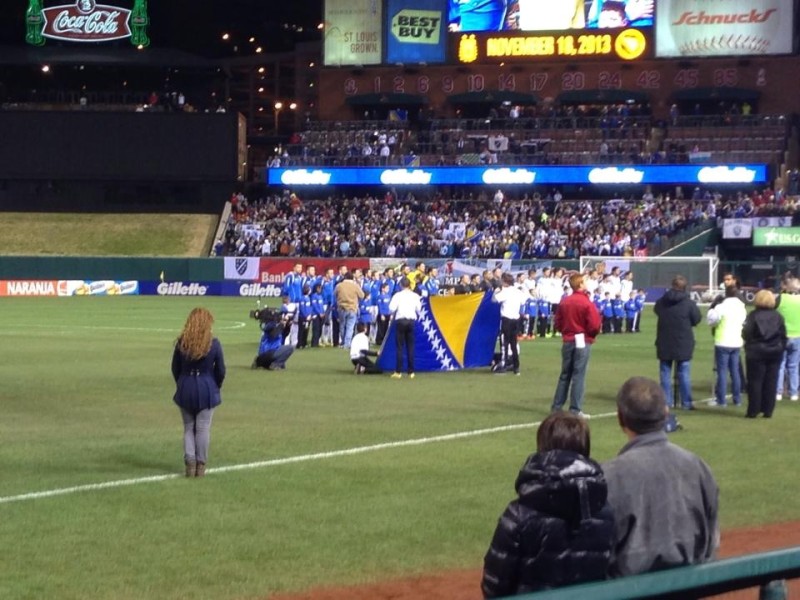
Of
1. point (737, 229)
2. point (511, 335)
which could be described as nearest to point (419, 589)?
point (511, 335)

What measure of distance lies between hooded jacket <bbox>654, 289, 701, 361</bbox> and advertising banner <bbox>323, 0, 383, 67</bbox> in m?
55.9

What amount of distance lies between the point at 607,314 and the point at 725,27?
3504 cm

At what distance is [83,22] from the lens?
71.1 metres

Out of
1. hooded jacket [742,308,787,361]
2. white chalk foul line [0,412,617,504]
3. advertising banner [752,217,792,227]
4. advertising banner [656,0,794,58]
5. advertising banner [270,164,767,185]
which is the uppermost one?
advertising banner [656,0,794,58]

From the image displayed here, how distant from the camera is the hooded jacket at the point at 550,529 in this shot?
4.79m

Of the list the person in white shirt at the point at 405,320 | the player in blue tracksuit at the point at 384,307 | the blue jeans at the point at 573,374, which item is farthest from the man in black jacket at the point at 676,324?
the player in blue tracksuit at the point at 384,307

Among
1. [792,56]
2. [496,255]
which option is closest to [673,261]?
[496,255]

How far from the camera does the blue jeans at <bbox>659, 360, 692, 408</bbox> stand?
17.6 metres

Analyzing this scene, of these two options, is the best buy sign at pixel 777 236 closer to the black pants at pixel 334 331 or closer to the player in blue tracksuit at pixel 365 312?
the black pants at pixel 334 331

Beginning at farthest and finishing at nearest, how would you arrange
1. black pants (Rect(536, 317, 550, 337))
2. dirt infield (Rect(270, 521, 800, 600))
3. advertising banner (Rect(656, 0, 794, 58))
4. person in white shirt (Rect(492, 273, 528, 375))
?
1. advertising banner (Rect(656, 0, 794, 58))
2. black pants (Rect(536, 317, 550, 337))
3. person in white shirt (Rect(492, 273, 528, 375))
4. dirt infield (Rect(270, 521, 800, 600))

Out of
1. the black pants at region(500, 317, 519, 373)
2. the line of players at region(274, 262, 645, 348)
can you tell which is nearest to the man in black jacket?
the black pants at region(500, 317, 519, 373)

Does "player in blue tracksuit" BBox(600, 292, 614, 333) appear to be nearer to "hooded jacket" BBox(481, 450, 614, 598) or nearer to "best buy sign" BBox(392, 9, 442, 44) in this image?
"hooded jacket" BBox(481, 450, 614, 598)

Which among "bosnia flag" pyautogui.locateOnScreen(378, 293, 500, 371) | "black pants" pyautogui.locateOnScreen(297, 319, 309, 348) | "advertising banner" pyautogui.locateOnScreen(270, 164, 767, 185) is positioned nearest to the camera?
"bosnia flag" pyautogui.locateOnScreen(378, 293, 500, 371)

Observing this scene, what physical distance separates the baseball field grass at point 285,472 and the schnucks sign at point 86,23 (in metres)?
48.8
